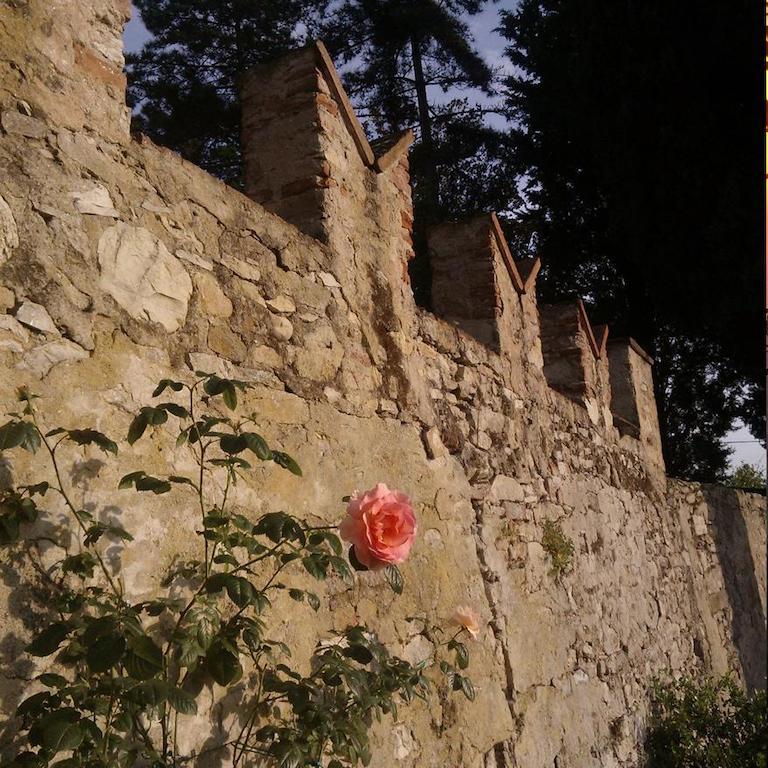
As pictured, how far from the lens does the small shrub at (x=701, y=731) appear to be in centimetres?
463

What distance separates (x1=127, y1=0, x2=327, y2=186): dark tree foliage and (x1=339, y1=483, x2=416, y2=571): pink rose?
770 cm

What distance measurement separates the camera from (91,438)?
1699mm

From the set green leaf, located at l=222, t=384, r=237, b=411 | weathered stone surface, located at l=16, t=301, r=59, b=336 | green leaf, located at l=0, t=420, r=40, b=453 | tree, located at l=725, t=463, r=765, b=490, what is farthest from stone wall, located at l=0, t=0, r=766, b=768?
tree, located at l=725, t=463, r=765, b=490

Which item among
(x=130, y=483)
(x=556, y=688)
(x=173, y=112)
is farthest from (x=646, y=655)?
(x=173, y=112)

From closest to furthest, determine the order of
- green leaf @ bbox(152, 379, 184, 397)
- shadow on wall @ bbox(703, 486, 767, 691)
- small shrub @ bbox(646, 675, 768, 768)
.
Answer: green leaf @ bbox(152, 379, 184, 397), small shrub @ bbox(646, 675, 768, 768), shadow on wall @ bbox(703, 486, 767, 691)

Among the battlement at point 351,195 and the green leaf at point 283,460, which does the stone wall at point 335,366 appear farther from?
the green leaf at point 283,460

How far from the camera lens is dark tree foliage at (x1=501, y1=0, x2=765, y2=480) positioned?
979 cm

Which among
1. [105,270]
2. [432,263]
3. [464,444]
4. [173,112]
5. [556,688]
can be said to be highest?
[173,112]

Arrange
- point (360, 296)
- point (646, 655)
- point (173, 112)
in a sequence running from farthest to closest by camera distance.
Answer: point (173, 112) < point (646, 655) < point (360, 296)

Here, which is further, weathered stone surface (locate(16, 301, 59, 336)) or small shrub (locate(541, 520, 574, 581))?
small shrub (locate(541, 520, 574, 581))

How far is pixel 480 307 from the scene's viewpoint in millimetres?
4176

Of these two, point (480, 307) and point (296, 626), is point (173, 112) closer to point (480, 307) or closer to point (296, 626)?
point (480, 307)

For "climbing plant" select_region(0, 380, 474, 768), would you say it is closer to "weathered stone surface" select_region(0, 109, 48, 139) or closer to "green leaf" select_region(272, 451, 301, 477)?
"green leaf" select_region(272, 451, 301, 477)

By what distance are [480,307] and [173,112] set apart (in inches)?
269
